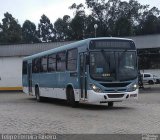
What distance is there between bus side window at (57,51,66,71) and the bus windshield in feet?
11.7

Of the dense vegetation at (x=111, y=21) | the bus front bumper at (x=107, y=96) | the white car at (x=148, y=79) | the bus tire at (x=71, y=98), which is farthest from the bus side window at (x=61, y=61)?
the dense vegetation at (x=111, y=21)

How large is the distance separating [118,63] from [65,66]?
3.87 metres

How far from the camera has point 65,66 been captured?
23062 mm

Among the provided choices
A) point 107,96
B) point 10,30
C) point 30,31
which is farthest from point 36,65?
point 30,31

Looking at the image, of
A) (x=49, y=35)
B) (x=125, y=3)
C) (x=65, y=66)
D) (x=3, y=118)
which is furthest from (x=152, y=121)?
(x=49, y=35)

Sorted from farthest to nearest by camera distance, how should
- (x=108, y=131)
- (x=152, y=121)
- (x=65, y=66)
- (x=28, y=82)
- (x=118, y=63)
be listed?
(x=28, y=82)
(x=65, y=66)
(x=118, y=63)
(x=152, y=121)
(x=108, y=131)

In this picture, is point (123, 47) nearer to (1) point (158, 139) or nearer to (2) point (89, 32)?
(1) point (158, 139)

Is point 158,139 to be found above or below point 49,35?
below

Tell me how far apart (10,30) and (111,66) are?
107 meters

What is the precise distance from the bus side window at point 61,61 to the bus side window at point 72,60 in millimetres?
638

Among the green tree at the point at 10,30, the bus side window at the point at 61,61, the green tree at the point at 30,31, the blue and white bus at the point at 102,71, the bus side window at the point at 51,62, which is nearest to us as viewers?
the blue and white bus at the point at 102,71

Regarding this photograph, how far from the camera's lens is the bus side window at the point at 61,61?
23.3m

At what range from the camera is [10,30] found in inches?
4889

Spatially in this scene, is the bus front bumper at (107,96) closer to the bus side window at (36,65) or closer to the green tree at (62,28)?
the bus side window at (36,65)
